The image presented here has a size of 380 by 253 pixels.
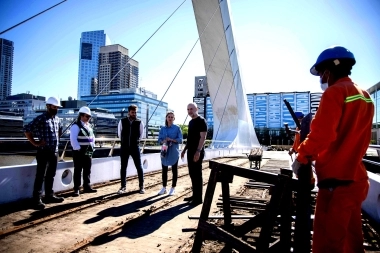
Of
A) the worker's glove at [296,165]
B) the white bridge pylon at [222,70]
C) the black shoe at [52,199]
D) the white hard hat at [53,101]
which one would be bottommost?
the black shoe at [52,199]

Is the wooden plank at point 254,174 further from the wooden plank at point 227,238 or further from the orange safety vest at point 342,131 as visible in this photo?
the wooden plank at point 227,238

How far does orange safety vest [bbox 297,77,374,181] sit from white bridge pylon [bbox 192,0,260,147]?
16628 millimetres

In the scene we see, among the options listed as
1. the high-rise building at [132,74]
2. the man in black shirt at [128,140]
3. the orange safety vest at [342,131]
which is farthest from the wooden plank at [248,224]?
the high-rise building at [132,74]

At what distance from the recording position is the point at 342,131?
158 cm

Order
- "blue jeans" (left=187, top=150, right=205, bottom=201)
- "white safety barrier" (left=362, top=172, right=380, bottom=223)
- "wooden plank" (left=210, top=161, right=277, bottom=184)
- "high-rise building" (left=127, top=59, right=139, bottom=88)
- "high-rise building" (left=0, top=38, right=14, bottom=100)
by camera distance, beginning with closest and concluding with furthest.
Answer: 1. "wooden plank" (left=210, top=161, right=277, bottom=184)
2. "white safety barrier" (left=362, top=172, right=380, bottom=223)
3. "blue jeans" (left=187, top=150, right=205, bottom=201)
4. "high-rise building" (left=0, top=38, right=14, bottom=100)
5. "high-rise building" (left=127, top=59, right=139, bottom=88)

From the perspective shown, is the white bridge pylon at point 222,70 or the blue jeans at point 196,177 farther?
the white bridge pylon at point 222,70

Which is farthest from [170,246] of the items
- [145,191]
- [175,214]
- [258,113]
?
[258,113]

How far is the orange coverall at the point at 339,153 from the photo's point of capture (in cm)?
152

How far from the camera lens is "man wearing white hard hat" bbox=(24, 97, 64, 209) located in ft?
13.2

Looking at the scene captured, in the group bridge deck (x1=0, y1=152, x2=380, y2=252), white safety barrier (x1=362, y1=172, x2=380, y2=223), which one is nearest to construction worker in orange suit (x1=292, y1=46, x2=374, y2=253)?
bridge deck (x1=0, y1=152, x2=380, y2=252)

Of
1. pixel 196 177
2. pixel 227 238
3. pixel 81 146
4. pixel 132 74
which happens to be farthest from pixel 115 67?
pixel 227 238

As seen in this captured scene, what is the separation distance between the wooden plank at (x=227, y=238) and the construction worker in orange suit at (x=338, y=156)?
49 centimetres

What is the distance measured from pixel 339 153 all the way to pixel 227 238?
1114mm

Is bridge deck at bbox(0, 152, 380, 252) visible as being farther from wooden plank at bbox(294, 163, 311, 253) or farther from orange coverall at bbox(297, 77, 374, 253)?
orange coverall at bbox(297, 77, 374, 253)
